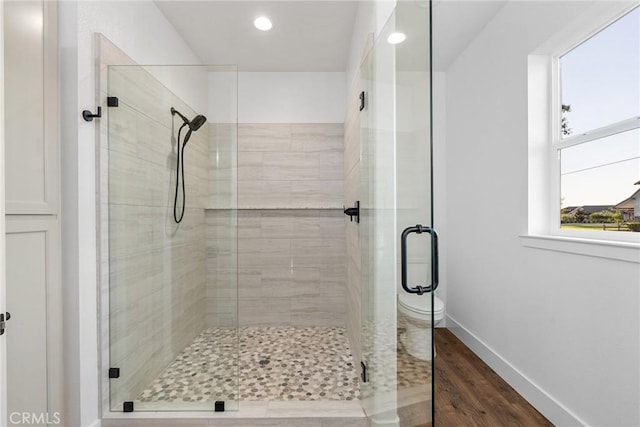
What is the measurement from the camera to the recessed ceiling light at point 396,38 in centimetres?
115

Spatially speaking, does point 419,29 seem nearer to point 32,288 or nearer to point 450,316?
point 32,288

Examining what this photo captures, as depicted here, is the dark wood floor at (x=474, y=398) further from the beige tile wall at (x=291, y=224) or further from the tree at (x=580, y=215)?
the beige tile wall at (x=291, y=224)

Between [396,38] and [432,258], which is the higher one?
[396,38]

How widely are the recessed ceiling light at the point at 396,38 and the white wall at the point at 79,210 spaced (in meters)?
1.43

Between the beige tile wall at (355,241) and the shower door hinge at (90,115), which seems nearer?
the shower door hinge at (90,115)

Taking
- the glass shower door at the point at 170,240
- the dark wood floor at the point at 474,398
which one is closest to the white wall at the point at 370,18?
the glass shower door at the point at 170,240

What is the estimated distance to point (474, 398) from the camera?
211 cm

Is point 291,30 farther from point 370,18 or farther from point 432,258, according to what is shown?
point 432,258

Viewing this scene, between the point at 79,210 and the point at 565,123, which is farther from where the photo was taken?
the point at 565,123

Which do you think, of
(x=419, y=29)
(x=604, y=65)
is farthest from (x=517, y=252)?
(x=419, y=29)

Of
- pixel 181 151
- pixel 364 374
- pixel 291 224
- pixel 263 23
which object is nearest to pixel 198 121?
pixel 181 151

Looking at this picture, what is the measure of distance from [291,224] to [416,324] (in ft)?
8.22

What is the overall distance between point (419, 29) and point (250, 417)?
6.05 feet

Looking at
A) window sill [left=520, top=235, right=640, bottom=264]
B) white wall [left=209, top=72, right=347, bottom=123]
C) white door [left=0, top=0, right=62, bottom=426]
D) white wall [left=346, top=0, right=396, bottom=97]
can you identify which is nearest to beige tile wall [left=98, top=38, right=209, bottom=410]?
white door [left=0, top=0, right=62, bottom=426]
